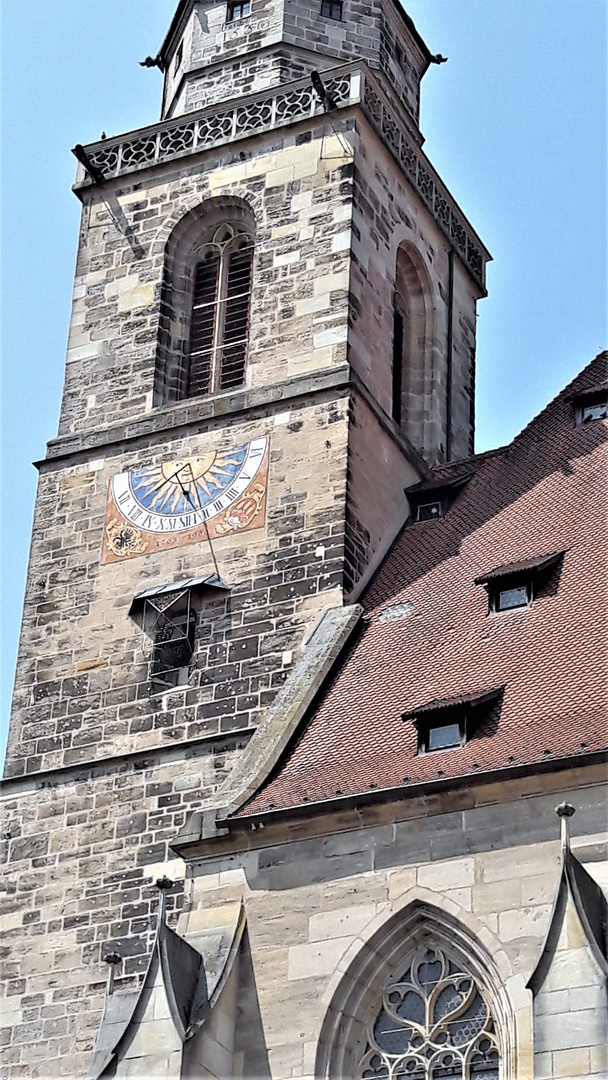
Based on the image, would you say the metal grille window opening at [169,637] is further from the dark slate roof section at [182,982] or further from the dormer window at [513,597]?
the dark slate roof section at [182,982]

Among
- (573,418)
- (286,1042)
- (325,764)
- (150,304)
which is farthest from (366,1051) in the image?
(150,304)

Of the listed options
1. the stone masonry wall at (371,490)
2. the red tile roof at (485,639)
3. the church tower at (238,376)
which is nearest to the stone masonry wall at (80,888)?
the church tower at (238,376)

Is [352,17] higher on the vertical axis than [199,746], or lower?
higher

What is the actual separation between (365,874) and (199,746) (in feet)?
10.8

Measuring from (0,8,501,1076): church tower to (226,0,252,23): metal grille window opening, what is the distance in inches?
1.2

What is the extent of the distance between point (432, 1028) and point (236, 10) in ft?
42.0

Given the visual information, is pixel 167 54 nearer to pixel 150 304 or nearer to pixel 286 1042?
pixel 150 304

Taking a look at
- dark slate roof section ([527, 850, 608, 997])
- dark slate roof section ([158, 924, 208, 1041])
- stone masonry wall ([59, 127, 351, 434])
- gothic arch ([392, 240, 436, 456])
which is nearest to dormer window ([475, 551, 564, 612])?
stone masonry wall ([59, 127, 351, 434])

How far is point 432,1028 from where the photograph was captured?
45.2 ft

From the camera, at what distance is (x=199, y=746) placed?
17.3 m

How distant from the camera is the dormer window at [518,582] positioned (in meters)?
16.9

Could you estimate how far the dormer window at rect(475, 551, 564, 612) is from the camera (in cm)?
1688

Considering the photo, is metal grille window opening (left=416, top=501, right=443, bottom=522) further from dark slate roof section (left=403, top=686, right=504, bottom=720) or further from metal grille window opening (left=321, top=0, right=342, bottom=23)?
metal grille window opening (left=321, top=0, right=342, bottom=23)

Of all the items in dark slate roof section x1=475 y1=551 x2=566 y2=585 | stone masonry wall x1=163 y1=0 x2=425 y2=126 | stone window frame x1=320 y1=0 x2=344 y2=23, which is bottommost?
dark slate roof section x1=475 y1=551 x2=566 y2=585
